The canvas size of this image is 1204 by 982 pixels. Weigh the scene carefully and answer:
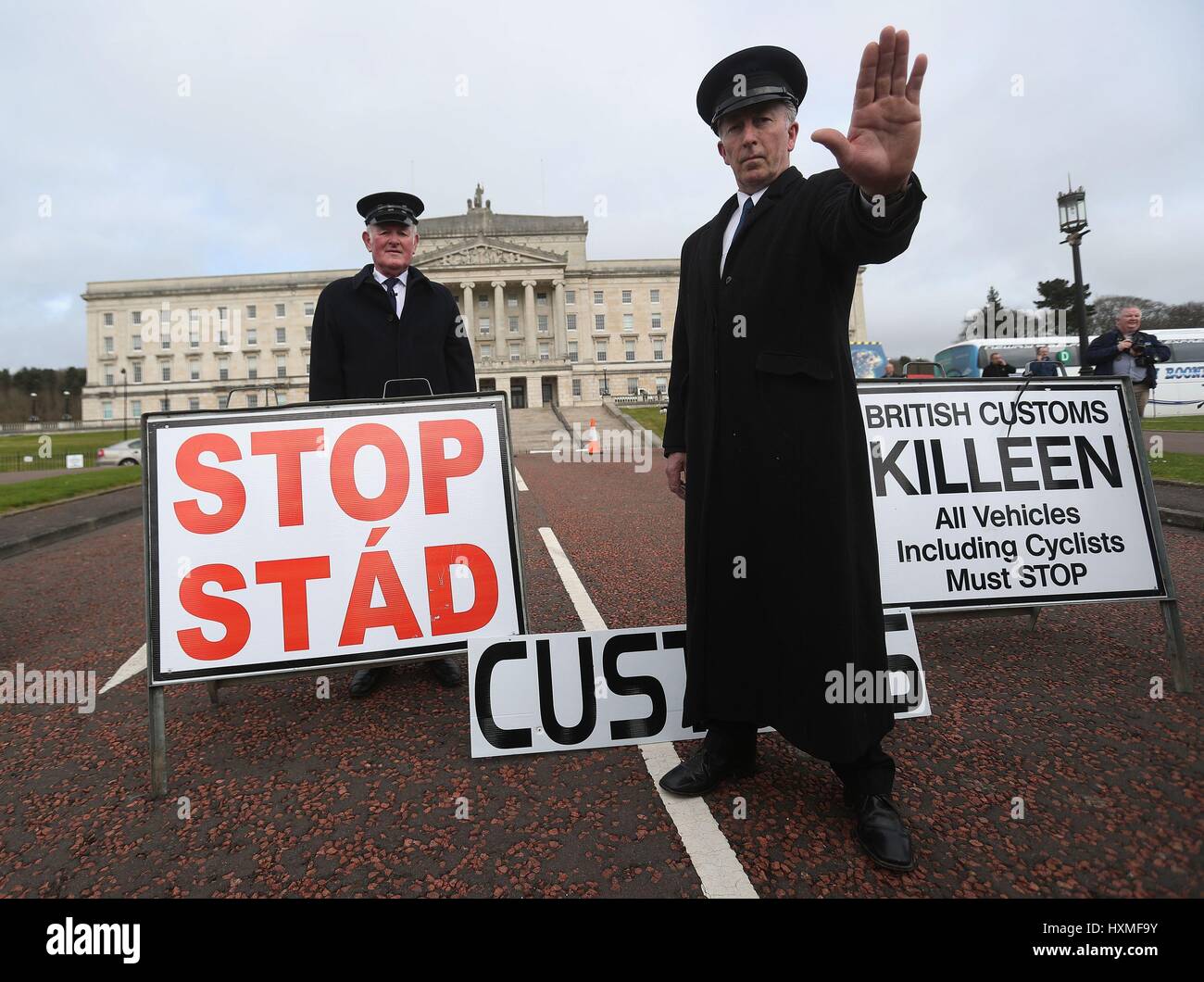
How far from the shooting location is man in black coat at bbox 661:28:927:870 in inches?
81.4

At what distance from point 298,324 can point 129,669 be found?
3231 inches

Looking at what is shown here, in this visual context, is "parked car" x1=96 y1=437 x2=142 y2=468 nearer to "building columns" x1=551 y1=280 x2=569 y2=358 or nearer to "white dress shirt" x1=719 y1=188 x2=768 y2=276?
"white dress shirt" x1=719 y1=188 x2=768 y2=276

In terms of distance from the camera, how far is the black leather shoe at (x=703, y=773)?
2270 millimetres

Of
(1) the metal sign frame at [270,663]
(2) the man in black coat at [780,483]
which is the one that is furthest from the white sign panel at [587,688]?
(2) the man in black coat at [780,483]

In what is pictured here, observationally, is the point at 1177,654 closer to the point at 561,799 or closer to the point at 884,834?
the point at 884,834

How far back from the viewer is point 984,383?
11.8 ft

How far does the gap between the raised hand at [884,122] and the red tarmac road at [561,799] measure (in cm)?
136

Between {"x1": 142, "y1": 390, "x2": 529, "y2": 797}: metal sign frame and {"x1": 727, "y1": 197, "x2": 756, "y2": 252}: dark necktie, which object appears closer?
{"x1": 727, "y1": 197, "x2": 756, "y2": 252}: dark necktie

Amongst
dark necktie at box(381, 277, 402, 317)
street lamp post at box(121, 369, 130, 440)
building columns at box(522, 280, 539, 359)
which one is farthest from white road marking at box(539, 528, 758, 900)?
street lamp post at box(121, 369, 130, 440)

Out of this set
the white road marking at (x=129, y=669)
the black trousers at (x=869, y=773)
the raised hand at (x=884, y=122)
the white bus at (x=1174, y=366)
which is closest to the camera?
the raised hand at (x=884, y=122)

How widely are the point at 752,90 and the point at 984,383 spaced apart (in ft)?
7.64

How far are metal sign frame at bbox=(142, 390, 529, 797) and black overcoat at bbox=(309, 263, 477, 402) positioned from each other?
26.2 inches

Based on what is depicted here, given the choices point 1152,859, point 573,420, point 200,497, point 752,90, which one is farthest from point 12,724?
point 573,420

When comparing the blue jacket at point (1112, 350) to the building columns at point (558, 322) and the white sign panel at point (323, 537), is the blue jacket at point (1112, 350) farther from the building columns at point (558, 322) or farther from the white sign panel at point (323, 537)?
the building columns at point (558, 322)
